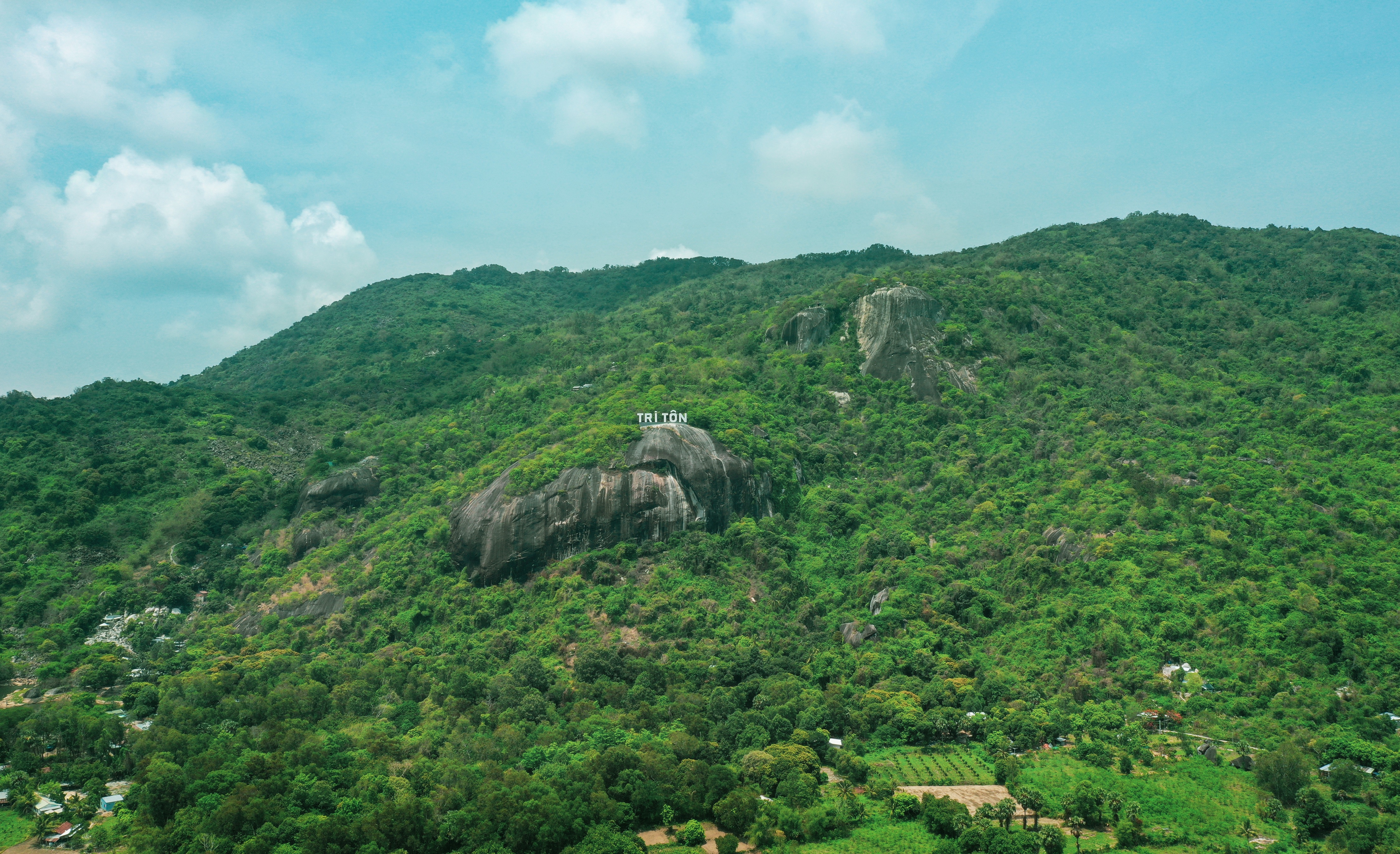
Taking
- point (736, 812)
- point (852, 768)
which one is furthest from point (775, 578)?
point (736, 812)

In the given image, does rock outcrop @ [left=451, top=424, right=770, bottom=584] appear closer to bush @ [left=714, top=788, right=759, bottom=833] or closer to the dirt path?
the dirt path

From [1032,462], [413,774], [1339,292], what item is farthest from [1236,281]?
[413,774]

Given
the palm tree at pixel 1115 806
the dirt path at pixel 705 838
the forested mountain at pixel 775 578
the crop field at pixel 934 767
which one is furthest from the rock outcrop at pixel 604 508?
the palm tree at pixel 1115 806

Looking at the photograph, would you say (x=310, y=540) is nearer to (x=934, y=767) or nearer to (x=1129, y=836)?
(x=934, y=767)

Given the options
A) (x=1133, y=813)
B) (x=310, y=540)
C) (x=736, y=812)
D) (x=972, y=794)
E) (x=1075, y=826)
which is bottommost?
(x=1075, y=826)

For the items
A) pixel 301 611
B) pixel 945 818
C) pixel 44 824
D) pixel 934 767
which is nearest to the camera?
pixel 945 818
